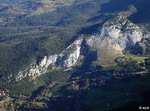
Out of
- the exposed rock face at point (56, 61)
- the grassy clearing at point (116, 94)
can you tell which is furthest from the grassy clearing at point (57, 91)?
the exposed rock face at point (56, 61)

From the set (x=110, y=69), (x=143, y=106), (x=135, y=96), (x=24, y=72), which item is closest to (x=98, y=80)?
(x=110, y=69)

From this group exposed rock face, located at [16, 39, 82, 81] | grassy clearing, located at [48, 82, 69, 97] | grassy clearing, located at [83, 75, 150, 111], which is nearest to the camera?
grassy clearing, located at [83, 75, 150, 111]

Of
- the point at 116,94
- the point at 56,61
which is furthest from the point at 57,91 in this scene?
the point at 56,61

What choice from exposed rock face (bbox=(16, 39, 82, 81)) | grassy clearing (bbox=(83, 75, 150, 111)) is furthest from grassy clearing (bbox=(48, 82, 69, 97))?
exposed rock face (bbox=(16, 39, 82, 81))

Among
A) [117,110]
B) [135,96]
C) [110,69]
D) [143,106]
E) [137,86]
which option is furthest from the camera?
[110,69]

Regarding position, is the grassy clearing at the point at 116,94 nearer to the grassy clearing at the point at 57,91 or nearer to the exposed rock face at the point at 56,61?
the grassy clearing at the point at 57,91

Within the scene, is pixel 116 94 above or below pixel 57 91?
above

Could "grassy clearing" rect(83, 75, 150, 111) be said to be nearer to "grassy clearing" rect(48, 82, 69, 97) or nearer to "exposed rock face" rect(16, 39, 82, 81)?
"grassy clearing" rect(48, 82, 69, 97)

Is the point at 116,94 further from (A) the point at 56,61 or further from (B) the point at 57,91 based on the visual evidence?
(A) the point at 56,61

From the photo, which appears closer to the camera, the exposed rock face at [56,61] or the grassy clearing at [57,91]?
the grassy clearing at [57,91]

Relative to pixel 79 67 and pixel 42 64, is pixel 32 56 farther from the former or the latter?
pixel 79 67

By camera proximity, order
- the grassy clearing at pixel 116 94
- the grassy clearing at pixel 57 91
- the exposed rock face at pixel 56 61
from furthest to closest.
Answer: the exposed rock face at pixel 56 61 < the grassy clearing at pixel 57 91 < the grassy clearing at pixel 116 94
